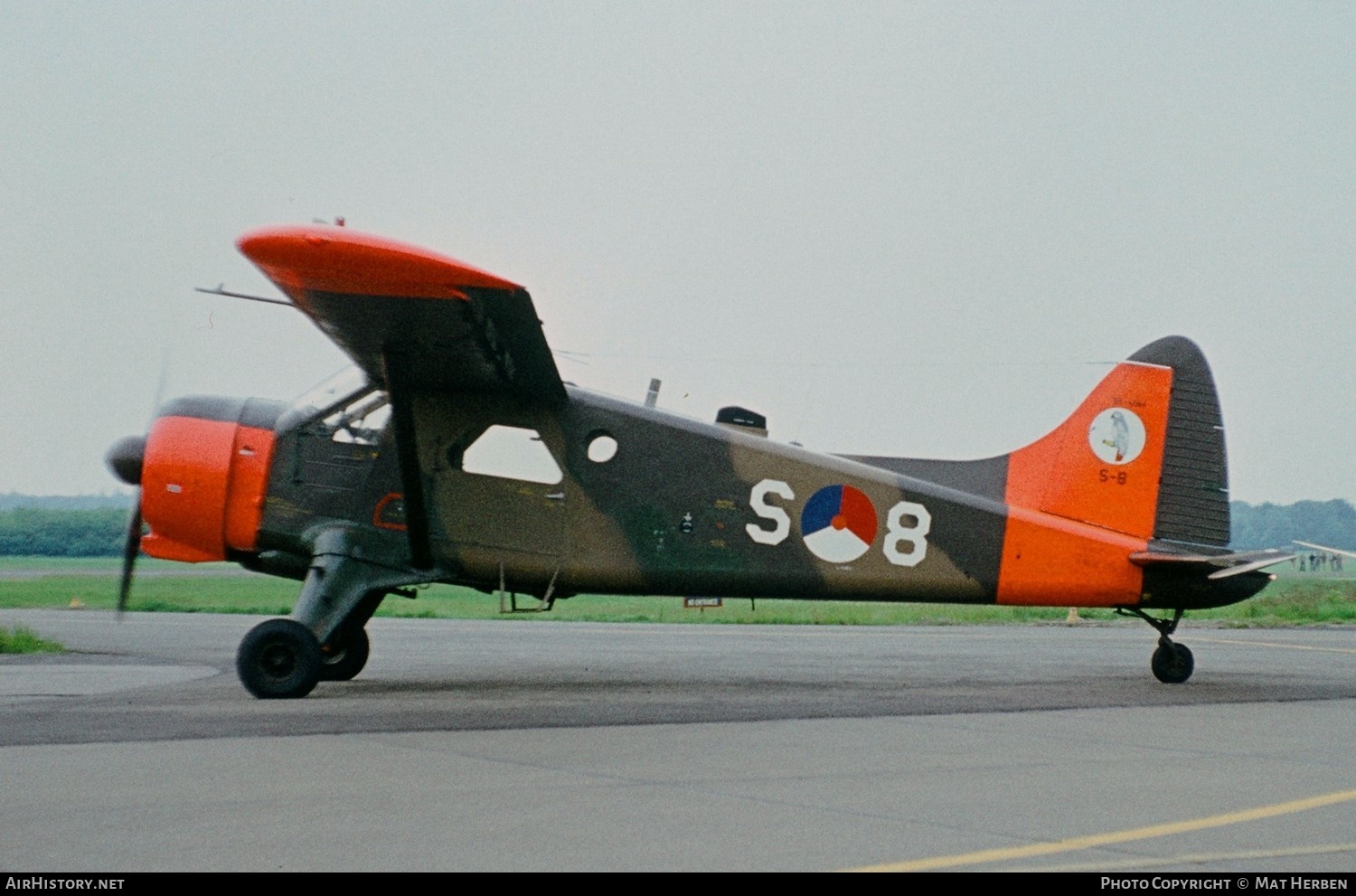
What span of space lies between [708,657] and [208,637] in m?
6.59

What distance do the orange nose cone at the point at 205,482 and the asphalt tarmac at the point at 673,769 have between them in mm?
1263

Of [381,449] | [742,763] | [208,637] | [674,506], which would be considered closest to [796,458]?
[674,506]

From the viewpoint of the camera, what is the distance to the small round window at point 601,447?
1164cm

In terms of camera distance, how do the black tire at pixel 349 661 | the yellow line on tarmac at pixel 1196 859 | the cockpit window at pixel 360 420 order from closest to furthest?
the yellow line on tarmac at pixel 1196 859 < the cockpit window at pixel 360 420 < the black tire at pixel 349 661

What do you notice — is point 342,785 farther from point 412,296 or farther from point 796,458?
point 796,458

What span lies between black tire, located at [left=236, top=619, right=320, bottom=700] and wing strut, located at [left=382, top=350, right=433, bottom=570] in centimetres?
123

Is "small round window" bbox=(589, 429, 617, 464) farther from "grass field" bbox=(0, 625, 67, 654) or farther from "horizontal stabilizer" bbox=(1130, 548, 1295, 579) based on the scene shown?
"grass field" bbox=(0, 625, 67, 654)

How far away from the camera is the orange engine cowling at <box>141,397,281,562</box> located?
11.1 metres

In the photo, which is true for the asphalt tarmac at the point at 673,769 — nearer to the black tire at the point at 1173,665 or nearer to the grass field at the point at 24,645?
the black tire at the point at 1173,665

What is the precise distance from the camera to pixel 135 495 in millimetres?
11242

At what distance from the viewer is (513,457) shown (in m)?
11.6

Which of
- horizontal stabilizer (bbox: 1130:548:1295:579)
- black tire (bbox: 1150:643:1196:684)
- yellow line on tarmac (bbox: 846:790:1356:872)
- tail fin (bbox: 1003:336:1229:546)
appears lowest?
black tire (bbox: 1150:643:1196:684)

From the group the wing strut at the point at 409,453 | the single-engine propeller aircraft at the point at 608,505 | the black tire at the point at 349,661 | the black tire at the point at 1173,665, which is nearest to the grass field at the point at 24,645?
the single-engine propeller aircraft at the point at 608,505

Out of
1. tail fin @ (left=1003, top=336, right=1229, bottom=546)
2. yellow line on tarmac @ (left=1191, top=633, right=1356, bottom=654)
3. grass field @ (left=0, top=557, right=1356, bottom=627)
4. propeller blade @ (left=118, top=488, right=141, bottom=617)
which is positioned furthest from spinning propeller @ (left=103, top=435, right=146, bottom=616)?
yellow line on tarmac @ (left=1191, top=633, right=1356, bottom=654)
